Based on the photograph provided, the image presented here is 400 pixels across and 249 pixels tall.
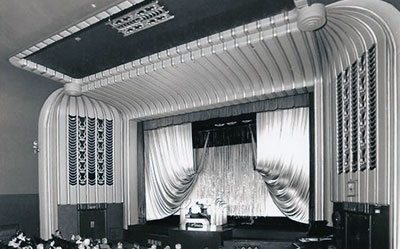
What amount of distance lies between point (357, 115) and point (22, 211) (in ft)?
30.7

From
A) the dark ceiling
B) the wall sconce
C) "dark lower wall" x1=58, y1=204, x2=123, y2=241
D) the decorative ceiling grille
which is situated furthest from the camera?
the wall sconce

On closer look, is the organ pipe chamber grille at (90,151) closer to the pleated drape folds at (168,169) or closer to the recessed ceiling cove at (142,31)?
the pleated drape folds at (168,169)

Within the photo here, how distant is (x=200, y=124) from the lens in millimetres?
11320

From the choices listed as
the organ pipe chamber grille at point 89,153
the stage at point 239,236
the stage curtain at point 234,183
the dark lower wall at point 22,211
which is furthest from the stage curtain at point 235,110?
the dark lower wall at point 22,211

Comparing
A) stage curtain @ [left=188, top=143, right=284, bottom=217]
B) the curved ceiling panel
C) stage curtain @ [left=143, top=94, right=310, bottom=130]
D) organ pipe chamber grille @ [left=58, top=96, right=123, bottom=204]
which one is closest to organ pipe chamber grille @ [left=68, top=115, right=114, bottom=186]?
organ pipe chamber grille @ [left=58, top=96, right=123, bottom=204]

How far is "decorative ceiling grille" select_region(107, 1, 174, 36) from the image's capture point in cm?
703

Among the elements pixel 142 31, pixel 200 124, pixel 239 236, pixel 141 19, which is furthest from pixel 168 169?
pixel 141 19

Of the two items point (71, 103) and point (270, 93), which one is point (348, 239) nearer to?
point (270, 93)

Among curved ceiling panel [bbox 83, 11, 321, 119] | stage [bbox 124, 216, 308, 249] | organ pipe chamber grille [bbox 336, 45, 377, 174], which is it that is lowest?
stage [bbox 124, 216, 308, 249]

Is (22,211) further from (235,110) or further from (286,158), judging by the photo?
(286,158)

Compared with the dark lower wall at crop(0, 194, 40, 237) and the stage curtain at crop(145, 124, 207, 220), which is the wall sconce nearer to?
the dark lower wall at crop(0, 194, 40, 237)

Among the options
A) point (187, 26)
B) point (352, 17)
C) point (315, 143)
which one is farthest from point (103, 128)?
point (352, 17)

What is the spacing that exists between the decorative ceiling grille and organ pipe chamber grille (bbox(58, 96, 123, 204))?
14.1 ft

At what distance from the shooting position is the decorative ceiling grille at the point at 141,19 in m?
7.03
